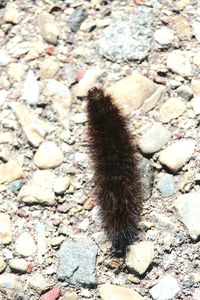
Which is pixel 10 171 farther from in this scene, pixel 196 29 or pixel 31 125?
pixel 196 29

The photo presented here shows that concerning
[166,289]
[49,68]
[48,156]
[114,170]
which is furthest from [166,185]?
[49,68]

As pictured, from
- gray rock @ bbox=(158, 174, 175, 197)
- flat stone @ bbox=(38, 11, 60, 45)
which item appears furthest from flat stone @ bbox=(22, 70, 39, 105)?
gray rock @ bbox=(158, 174, 175, 197)

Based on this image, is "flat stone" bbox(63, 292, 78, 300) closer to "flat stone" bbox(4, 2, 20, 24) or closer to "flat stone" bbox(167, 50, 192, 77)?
"flat stone" bbox(167, 50, 192, 77)

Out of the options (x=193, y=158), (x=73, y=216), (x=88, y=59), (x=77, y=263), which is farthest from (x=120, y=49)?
(x=77, y=263)

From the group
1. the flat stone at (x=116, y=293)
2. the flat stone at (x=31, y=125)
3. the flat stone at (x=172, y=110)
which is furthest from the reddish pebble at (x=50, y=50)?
the flat stone at (x=116, y=293)

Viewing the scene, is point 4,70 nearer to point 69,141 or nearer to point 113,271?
point 69,141

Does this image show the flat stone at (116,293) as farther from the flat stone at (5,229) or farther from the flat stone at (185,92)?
the flat stone at (185,92)
